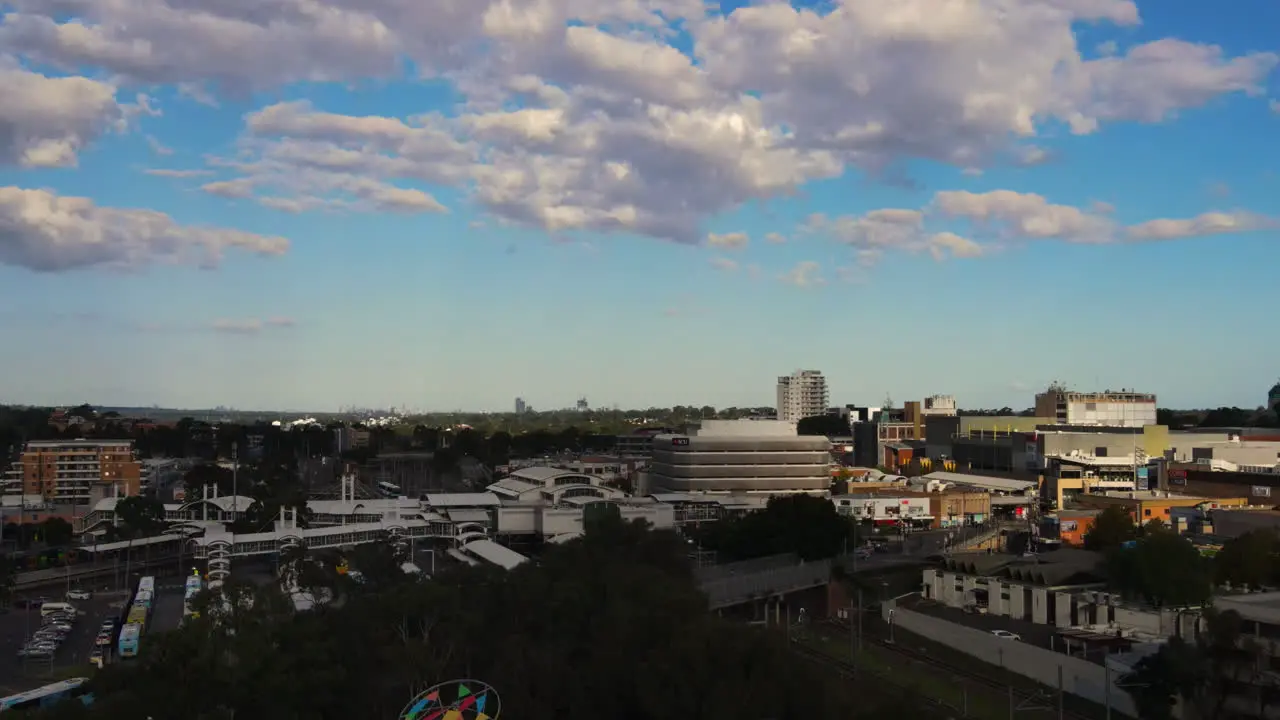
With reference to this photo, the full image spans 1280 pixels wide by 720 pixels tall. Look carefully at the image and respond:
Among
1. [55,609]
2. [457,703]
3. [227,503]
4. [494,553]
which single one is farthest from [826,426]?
[457,703]

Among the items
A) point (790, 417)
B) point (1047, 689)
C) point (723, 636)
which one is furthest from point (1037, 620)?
point (790, 417)

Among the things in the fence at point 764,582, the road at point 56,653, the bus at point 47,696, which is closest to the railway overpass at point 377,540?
the fence at point 764,582

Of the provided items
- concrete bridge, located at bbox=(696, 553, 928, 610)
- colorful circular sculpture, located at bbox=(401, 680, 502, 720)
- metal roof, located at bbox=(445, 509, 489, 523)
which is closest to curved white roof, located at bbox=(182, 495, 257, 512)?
metal roof, located at bbox=(445, 509, 489, 523)

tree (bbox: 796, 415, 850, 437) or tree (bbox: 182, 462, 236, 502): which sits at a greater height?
tree (bbox: 796, 415, 850, 437)

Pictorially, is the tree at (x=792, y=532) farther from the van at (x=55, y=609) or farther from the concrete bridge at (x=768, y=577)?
the van at (x=55, y=609)

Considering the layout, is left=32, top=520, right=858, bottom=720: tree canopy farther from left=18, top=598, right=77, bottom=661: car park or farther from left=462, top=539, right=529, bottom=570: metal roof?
left=462, top=539, right=529, bottom=570: metal roof
